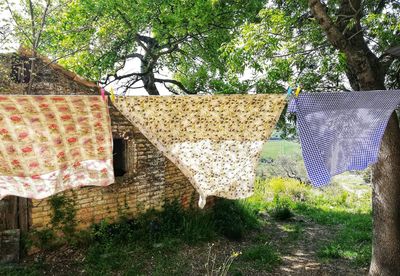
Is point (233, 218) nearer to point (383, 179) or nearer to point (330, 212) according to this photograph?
point (383, 179)

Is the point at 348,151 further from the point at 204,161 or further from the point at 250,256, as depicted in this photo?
the point at 250,256

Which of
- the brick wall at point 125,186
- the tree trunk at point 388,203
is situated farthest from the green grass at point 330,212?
the brick wall at point 125,186

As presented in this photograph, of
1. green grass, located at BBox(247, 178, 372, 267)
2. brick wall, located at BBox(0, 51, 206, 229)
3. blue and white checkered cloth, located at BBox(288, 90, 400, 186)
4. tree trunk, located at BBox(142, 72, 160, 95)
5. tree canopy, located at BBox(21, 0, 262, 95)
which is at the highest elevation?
tree canopy, located at BBox(21, 0, 262, 95)

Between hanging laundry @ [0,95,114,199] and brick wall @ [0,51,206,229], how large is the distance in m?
2.88

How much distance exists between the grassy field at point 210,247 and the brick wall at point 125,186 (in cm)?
28

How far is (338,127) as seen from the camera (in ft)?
9.82

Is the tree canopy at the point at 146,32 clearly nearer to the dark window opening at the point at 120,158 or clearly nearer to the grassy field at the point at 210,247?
the dark window opening at the point at 120,158

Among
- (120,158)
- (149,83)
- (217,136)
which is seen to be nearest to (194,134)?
(217,136)

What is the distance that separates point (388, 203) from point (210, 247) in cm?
285

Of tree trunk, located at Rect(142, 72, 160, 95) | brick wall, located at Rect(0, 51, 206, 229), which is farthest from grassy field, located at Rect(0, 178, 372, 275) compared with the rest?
tree trunk, located at Rect(142, 72, 160, 95)

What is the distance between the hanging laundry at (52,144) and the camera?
113 inches

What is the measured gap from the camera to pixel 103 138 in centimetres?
317

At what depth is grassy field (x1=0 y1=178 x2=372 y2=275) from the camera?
570 cm

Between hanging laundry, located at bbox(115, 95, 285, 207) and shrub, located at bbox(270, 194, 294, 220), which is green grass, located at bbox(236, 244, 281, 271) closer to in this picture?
shrub, located at bbox(270, 194, 294, 220)
